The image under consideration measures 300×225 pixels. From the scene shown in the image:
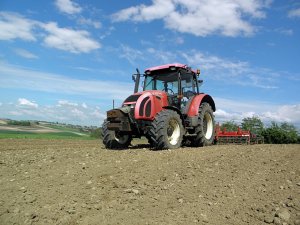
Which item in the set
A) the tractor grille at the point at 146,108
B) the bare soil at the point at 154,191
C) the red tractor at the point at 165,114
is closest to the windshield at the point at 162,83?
the red tractor at the point at 165,114

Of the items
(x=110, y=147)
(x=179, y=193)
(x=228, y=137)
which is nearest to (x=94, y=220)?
(x=179, y=193)

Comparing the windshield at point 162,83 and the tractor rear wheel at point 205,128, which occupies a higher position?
the windshield at point 162,83

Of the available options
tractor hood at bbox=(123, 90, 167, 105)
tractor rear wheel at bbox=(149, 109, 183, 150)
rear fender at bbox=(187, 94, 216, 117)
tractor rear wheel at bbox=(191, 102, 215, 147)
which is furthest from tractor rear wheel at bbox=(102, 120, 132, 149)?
tractor rear wheel at bbox=(191, 102, 215, 147)

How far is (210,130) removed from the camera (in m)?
→ 12.9

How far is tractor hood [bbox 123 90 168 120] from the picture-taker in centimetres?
998

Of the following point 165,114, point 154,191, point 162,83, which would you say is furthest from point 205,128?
point 154,191

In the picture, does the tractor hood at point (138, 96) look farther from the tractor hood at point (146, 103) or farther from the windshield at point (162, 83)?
the windshield at point (162, 83)

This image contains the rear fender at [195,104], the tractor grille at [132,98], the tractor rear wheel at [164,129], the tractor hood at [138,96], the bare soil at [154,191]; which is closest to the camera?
Answer: the bare soil at [154,191]

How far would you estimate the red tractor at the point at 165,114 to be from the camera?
32.7 ft

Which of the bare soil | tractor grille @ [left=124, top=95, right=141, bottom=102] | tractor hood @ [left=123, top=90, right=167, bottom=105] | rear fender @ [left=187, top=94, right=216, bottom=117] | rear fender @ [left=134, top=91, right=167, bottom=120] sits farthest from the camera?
rear fender @ [left=187, top=94, right=216, bottom=117]

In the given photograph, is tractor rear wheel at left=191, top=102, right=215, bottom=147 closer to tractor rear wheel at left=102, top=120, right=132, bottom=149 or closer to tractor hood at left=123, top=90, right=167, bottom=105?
tractor hood at left=123, top=90, right=167, bottom=105

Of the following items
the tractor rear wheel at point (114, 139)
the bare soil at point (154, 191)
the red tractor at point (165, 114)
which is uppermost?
the red tractor at point (165, 114)

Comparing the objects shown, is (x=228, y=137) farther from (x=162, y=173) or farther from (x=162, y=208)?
(x=162, y=208)

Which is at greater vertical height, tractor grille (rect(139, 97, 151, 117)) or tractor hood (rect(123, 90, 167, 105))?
tractor hood (rect(123, 90, 167, 105))
